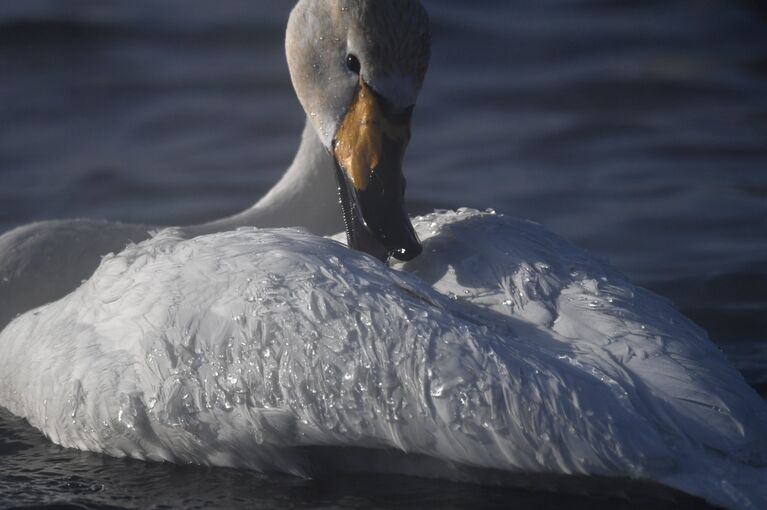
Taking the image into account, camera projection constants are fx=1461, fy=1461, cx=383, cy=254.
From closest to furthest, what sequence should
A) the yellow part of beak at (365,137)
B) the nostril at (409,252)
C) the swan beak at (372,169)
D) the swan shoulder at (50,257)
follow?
the nostril at (409,252) → the swan beak at (372,169) → the yellow part of beak at (365,137) → the swan shoulder at (50,257)

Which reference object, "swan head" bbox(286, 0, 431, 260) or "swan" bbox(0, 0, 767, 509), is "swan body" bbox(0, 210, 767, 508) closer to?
"swan" bbox(0, 0, 767, 509)

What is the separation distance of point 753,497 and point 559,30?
9.36 metres

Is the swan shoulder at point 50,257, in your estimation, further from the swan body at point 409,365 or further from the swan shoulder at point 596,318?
the swan shoulder at point 596,318

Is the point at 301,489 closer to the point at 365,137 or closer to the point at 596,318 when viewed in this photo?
the point at 596,318

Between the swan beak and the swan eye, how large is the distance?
0.34ft

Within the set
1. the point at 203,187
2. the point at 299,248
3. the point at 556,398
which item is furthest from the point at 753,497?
the point at 203,187

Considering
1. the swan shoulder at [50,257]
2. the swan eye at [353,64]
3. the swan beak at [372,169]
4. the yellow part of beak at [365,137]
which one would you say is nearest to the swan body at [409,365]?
the swan beak at [372,169]

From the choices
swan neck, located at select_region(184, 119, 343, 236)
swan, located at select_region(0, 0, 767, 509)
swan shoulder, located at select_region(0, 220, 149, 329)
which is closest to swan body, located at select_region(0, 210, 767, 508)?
swan, located at select_region(0, 0, 767, 509)

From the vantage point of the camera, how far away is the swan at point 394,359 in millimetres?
4453

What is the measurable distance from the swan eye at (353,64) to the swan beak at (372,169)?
0.10 metres

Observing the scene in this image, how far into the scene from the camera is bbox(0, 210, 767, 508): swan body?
14.6 feet

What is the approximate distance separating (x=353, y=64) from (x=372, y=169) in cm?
53

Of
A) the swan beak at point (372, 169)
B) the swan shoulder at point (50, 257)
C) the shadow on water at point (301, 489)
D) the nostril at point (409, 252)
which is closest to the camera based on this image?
the shadow on water at point (301, 489)

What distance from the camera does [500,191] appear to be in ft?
32.3
